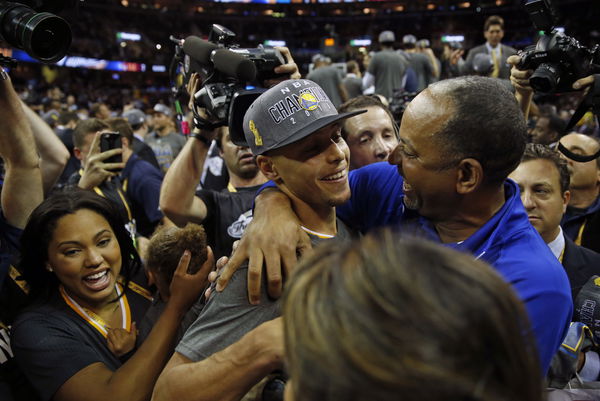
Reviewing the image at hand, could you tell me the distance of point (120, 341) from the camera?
2.01 meters

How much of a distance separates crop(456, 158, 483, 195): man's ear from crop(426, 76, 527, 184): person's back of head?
17mm

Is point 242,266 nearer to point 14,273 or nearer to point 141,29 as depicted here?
point 14,273

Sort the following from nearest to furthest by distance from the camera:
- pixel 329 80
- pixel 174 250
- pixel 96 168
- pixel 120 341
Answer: pixel 120 341 → pixel 174 250 → pixel 96 168 → pixel 329 80

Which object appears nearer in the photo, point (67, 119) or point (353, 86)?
point (67, 119)

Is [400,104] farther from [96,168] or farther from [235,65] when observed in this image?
Answer: [235,65]

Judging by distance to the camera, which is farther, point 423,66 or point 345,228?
point 423,66

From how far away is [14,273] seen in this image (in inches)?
87.7

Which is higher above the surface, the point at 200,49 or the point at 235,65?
the point at 200,49

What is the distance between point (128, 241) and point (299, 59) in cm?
2658

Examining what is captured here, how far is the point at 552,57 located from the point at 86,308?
7.81 feet

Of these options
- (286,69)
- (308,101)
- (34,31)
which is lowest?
(308,101)

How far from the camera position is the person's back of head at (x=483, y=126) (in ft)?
4.90

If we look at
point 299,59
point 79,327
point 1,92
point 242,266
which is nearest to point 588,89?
point 242,266

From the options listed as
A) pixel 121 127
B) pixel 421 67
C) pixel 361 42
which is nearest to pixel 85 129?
pixel 121 127
